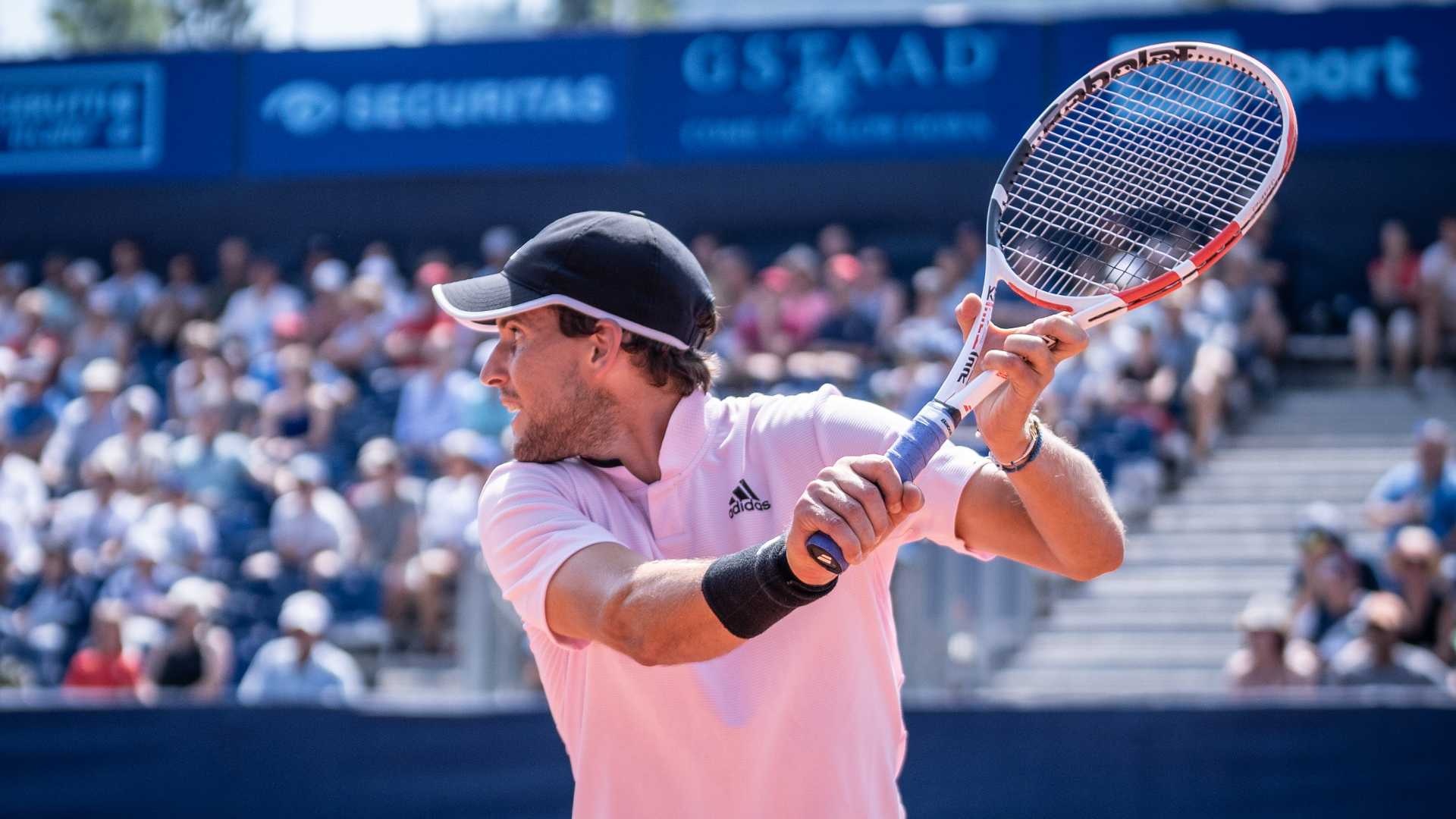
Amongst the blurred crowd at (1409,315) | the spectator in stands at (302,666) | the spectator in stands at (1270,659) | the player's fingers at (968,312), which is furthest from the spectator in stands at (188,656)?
the blurred crowd at (1409,315)

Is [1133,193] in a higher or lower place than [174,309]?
higher

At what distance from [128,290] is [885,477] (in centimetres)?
1333

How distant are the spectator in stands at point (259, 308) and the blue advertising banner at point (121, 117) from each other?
1624 mm

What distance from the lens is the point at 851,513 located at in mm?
2396

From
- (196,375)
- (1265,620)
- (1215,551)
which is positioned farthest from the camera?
(196,375)

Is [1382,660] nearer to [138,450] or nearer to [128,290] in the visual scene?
[138,450]

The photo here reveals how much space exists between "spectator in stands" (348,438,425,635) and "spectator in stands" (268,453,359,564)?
9 centimetres

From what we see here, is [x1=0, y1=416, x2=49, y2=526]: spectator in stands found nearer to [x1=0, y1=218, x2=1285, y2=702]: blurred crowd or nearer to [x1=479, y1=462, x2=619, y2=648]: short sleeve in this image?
[x1=0, y1=218, x2=1285, y2=702]: blurred crowd

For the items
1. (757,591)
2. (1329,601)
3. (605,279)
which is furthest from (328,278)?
(757,591)

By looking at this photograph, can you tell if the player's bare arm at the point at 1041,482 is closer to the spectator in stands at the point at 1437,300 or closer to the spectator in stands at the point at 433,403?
the spectator in stands at the point at 433,403

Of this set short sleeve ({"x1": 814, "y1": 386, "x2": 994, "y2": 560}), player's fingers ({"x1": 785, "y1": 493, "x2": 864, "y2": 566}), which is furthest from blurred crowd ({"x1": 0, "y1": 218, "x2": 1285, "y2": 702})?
player's fingers ({"x1": 785, "y1": 493, "x2": 864, "y2": 566})

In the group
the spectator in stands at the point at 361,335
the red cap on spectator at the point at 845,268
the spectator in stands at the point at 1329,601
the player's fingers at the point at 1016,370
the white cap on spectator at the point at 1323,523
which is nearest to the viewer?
the player's fingers at the point at 1016,370

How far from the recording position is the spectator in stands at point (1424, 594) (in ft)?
25.4

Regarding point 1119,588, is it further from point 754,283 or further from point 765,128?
point 765,128
